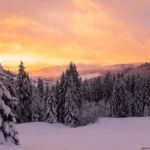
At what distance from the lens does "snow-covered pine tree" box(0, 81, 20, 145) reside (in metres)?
14.8

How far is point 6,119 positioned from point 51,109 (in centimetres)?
4557

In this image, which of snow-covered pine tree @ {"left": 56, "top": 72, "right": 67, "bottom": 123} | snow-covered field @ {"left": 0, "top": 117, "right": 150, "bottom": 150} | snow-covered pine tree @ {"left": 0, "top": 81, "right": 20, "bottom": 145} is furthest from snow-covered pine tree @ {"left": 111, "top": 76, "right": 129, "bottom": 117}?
snow-covered pine tree @ {"left": 0, "top": 81, "right": 20, "bottom": 145}

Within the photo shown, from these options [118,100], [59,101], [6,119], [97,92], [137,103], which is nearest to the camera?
[6,119]

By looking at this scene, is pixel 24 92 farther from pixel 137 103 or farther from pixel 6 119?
pixel 6 119

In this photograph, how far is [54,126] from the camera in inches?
2242

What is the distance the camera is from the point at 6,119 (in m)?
15.2

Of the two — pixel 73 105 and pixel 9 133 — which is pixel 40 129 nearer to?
pixel 73 105

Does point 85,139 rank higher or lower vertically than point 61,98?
lower

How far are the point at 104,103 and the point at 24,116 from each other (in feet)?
118

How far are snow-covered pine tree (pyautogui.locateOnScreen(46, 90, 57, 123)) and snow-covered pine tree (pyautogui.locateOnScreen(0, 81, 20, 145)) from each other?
1749 inches

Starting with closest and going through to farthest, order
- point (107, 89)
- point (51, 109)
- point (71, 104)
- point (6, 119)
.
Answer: point (6, 119)
point (71, 104)
point (51, 109)
point (107, 89)

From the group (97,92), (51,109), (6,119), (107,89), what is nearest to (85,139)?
(6,119)

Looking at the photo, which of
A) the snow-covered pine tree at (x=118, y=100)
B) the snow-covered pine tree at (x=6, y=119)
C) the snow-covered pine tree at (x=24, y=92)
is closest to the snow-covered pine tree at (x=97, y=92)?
the snow-covered pine tree at (x=118, y=100)

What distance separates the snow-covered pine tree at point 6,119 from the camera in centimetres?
1480
